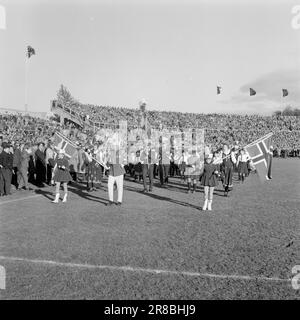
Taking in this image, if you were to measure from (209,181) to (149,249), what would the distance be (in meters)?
4.56

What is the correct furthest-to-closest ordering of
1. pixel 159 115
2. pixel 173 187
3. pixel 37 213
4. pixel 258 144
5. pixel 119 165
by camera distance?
pixel 159 115
pixel 173 187
pixel 258 144
pixel 119 165
pixel 37 213

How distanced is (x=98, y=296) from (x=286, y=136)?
49.8m

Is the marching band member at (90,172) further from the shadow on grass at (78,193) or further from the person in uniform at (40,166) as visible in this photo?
the person in uniform at (40,166)

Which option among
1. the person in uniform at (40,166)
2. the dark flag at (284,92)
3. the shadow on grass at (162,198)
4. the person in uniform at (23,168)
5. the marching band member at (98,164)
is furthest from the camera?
the dark flag at (284,92)

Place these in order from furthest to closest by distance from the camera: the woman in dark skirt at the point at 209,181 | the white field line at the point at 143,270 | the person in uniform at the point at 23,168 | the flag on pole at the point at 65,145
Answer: the person in uniform at the point at 23,168
the flag on pole at the point at 65,145
the woman in dark skirt at the point at 209,181
the white field line at the point at 143,270

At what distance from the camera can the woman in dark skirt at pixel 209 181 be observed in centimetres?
1098

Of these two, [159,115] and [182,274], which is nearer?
[182,274]

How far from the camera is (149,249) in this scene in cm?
697

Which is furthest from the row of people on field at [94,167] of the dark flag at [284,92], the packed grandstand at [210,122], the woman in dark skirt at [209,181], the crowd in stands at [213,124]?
the dark flag at [284,92]

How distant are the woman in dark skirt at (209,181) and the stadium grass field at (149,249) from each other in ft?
1.23

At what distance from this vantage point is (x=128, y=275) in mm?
5625

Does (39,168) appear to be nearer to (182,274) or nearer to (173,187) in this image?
(173,187)

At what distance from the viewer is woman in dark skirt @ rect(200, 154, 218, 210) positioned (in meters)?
11.0
